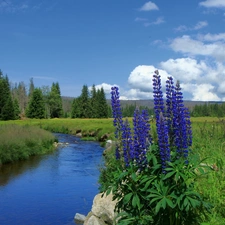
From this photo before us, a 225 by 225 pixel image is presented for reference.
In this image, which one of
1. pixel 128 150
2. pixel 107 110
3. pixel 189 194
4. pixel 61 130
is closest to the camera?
pixel 189 194

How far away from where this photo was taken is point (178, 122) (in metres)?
4.34

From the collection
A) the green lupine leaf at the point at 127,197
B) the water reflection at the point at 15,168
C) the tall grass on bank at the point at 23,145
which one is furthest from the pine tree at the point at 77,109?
the green lupine leaf at the point at 127,197

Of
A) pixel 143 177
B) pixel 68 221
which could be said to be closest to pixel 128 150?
pixel 143 177

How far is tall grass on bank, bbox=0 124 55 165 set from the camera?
21177 millimetres

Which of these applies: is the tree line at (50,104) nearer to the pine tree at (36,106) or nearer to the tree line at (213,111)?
the pine tree at (36,106)

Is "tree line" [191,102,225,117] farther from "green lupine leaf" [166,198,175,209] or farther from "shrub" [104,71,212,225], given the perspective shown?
"green lupine leaf" [166,198,175,209]

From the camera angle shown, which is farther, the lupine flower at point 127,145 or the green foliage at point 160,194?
the lupine flower at point 127,145

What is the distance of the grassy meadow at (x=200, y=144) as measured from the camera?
17.4 feet

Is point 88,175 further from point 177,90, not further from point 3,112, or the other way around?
point 3,112

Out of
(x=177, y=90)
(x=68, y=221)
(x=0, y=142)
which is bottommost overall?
(x=68, y=221)

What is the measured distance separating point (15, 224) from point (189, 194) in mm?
7547

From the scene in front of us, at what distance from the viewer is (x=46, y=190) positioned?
1392 cm

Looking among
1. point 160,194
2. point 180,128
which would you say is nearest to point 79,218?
point 160,194

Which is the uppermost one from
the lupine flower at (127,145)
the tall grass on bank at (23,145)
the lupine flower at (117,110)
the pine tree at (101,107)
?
the pine tree at (101,107)
